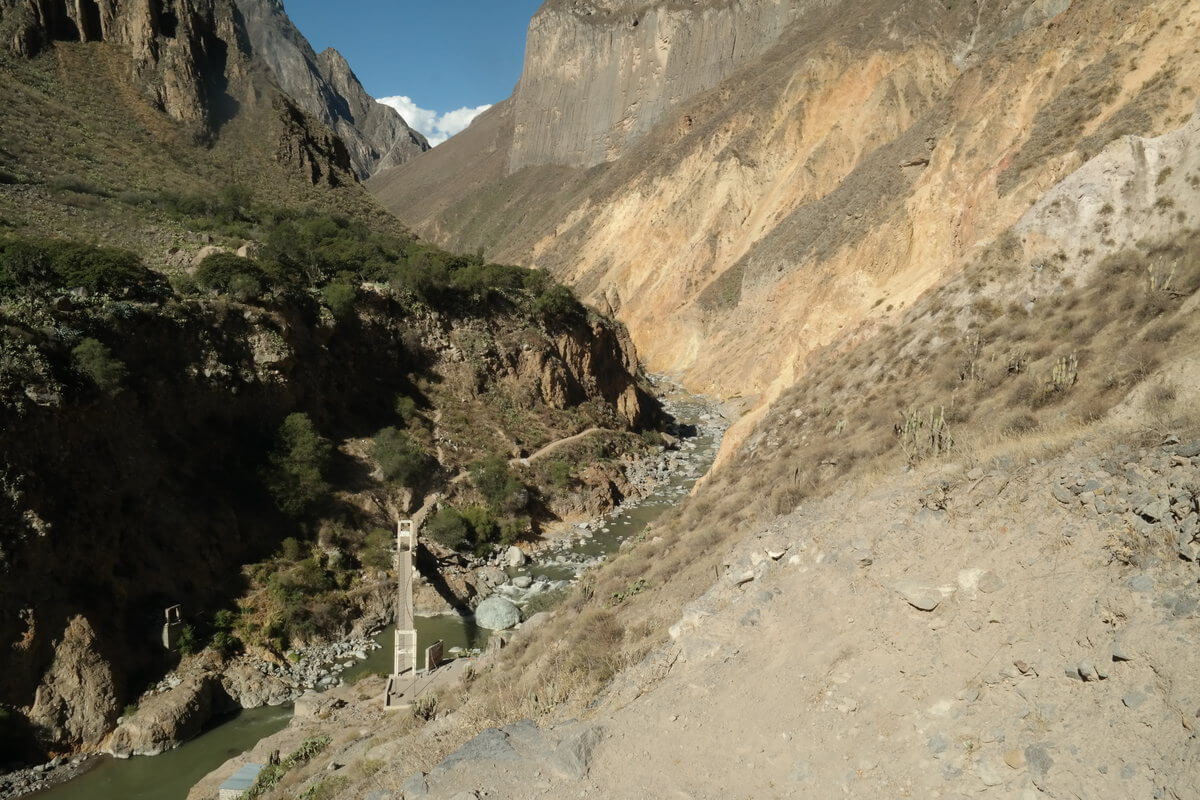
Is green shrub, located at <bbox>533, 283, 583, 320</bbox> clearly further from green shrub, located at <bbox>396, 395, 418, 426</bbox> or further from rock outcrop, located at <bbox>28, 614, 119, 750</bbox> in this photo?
rock outcrop, located at <bbox>28, 614, 119, 750</bbox>

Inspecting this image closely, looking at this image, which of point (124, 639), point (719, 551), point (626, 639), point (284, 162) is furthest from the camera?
point (284, 162)

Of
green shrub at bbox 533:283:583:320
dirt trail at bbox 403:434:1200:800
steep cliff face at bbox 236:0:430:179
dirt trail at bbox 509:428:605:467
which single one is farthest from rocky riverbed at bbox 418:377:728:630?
steep cliff face at bbox 236:0:430:179

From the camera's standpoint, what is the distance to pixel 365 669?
15.6 m

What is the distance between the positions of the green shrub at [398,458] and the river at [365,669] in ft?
15.3

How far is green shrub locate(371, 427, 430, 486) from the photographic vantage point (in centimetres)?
2220

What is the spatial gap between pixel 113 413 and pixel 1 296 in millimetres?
3678

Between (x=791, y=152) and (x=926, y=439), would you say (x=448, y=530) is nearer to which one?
(x=926, y=439)

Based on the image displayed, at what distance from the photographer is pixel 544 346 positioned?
30.6 metres

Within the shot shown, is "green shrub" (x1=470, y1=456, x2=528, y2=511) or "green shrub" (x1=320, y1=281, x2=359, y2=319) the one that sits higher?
"green shrub" (x1=320, y1=281, x2=359, y2=319)

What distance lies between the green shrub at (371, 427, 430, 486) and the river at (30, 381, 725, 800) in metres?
4.68

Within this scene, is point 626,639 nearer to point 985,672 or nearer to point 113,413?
point 985,672

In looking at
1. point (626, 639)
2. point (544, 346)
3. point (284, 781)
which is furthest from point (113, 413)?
point (544, 346)

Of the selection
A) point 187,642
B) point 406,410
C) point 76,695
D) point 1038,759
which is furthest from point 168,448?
point 1038,759

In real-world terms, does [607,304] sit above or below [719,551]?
above
